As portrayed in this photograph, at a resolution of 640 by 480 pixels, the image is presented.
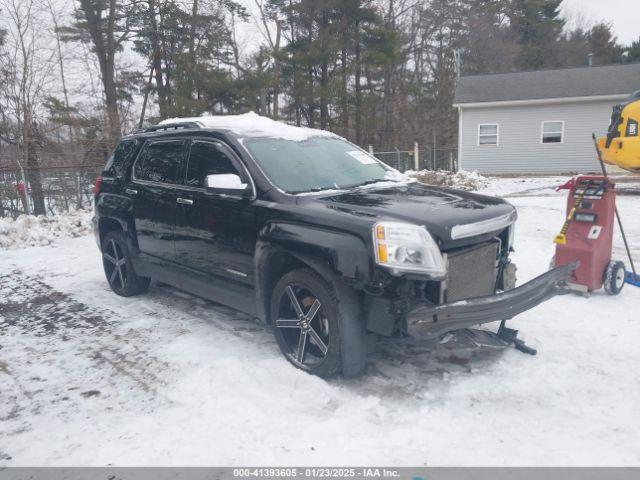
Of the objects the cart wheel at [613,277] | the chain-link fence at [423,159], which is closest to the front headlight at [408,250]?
the cart wheel at [613,277]

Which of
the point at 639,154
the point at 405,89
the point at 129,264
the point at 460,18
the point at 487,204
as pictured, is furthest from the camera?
the point at 460,18

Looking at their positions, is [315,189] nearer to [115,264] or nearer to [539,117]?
[115,264]

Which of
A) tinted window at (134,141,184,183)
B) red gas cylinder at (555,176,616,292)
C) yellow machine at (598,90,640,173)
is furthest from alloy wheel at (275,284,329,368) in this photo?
yellow machine at (598,90,640,173)

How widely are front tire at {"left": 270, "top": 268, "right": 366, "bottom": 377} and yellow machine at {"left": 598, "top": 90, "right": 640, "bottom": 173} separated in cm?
645

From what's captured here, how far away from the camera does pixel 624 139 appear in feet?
27.6

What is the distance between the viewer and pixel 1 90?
49.7 feet

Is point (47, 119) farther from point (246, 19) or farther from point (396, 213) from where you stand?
point (396, 213)

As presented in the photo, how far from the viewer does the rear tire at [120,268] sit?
573 centimetres

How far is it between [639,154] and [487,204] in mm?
5985

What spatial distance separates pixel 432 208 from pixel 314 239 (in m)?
0.88

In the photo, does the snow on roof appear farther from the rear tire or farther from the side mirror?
the rear tire

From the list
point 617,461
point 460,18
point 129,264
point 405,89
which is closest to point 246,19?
point 405,89

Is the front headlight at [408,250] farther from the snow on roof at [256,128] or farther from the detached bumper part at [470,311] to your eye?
the snow on roof at [256,128]

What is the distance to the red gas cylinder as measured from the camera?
16.6 ft
